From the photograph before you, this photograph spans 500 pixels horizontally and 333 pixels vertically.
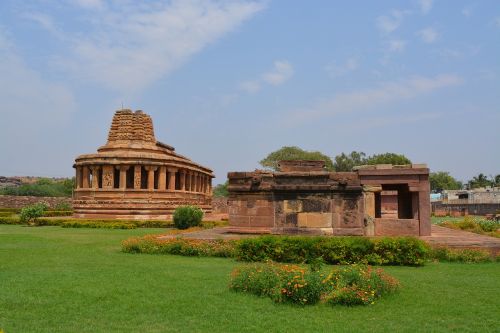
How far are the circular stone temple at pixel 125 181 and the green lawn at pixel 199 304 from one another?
20.8 m

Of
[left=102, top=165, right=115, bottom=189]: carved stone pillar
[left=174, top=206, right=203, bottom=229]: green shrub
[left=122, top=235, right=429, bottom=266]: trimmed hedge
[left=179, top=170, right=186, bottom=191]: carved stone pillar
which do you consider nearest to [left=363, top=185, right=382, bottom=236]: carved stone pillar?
[left=122, top=235, right=429, bottom=266]: trimmed hedge

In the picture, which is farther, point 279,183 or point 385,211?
point 385,211

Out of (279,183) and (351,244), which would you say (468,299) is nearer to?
(351,244)

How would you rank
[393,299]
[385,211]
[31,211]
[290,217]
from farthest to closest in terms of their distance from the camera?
[385,211] < [31,211] < [290,217] < [393,299]

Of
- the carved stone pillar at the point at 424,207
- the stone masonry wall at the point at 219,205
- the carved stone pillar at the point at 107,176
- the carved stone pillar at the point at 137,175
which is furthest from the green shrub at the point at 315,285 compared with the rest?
the stone masonry wall at the point at 219,205

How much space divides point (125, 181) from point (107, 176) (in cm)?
128

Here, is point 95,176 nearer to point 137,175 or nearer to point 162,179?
point 137,175

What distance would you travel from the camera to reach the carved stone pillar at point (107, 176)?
31078 mm

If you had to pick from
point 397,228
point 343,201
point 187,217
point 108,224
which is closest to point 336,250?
point 343,201

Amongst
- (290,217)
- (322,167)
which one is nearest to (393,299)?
(290,217)

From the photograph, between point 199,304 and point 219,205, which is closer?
point 199,304

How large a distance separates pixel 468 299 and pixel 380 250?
145 inches

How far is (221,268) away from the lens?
9.99 m

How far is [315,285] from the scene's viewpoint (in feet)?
22.0
